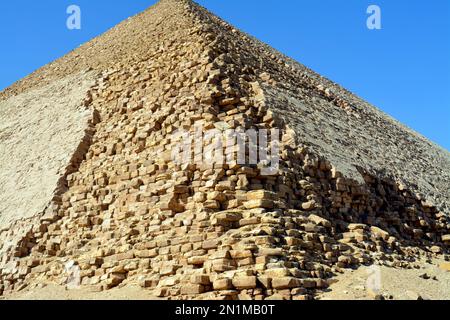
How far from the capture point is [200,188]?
9281mm

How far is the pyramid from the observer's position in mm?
8188

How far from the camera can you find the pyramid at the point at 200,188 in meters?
8.19

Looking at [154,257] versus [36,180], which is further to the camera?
[36,180]

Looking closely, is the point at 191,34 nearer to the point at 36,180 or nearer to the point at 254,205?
the point at 36,180

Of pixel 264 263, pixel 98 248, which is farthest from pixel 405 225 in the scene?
pixel 98 248

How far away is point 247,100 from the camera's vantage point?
37.0 feet

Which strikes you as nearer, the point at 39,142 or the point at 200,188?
the point at 200,188

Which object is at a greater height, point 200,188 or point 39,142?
point 39,142

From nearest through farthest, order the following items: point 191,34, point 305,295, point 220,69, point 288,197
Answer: point 305,295 < point 288,197 < point 220,69 < point 191,34

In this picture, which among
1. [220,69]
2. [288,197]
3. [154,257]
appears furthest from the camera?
[220,69]

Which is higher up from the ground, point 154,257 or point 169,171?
point 169,171

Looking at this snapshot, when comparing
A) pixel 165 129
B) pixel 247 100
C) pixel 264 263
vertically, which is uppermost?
pixel 247 100

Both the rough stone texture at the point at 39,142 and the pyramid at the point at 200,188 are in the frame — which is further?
the rough stone texture at the point at 39,142

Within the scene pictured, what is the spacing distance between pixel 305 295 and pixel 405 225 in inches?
202
